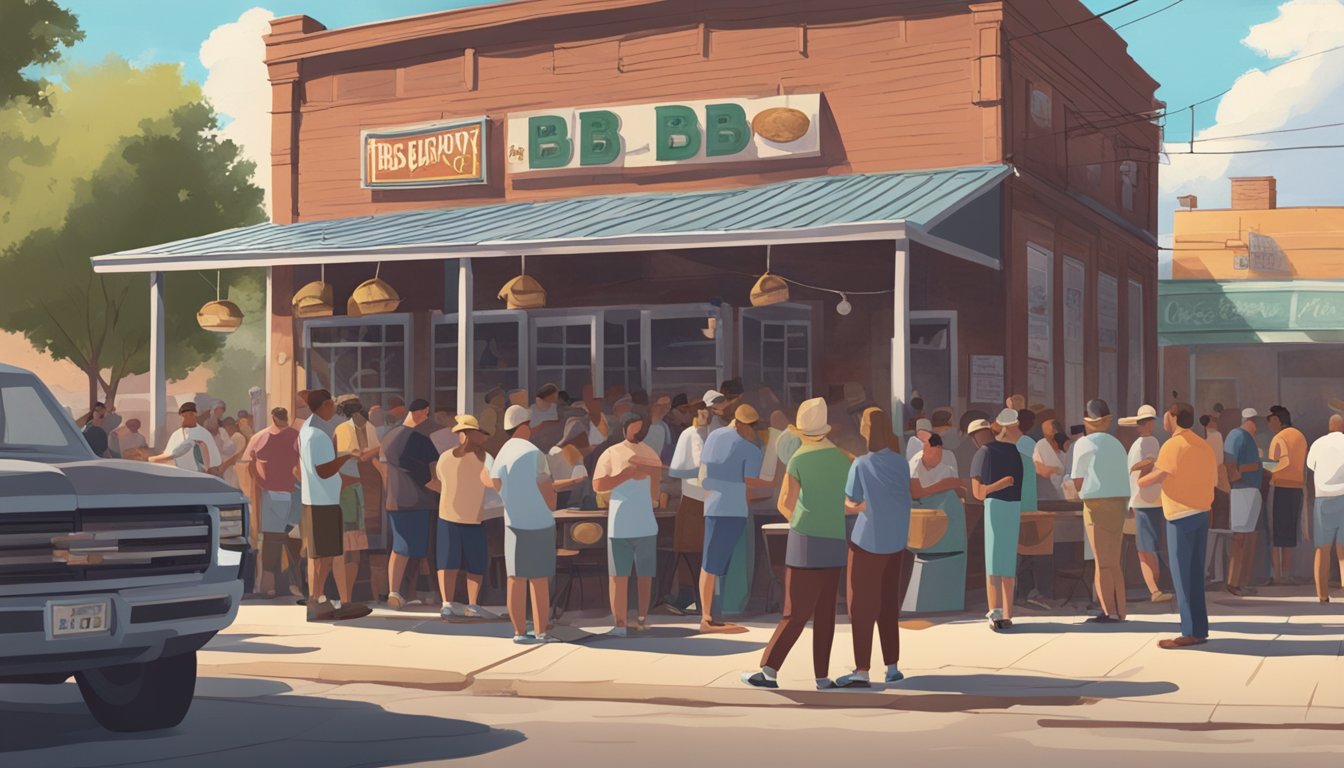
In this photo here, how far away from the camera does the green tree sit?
153ft

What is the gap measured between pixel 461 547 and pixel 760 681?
444 centimetres

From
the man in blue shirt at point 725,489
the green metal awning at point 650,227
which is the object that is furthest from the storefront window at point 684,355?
the man in blue shirt at point 725,489

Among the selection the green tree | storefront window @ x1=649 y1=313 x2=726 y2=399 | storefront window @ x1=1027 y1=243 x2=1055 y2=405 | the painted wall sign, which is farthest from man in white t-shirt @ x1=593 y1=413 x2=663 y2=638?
the green tree

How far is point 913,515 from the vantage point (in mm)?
14672

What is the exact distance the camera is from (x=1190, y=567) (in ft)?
43.1

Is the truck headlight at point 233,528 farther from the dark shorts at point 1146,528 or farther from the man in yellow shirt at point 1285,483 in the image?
the man in yellow shirt at point 1285,483

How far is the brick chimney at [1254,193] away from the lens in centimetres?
5772

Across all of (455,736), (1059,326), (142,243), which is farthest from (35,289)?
(455,736)

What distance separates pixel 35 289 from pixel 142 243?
10.1 feet

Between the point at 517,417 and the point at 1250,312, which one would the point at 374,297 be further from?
the point at 1250,312

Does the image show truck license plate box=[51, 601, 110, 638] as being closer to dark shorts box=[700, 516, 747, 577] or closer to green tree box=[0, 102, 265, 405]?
dark shorts box=[700, 516, 747, 577]

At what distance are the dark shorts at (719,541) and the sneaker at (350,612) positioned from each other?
11.0 feet

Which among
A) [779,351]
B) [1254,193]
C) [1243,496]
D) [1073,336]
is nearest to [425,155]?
[779,351]

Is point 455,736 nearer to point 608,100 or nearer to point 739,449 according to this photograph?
point 739,449
